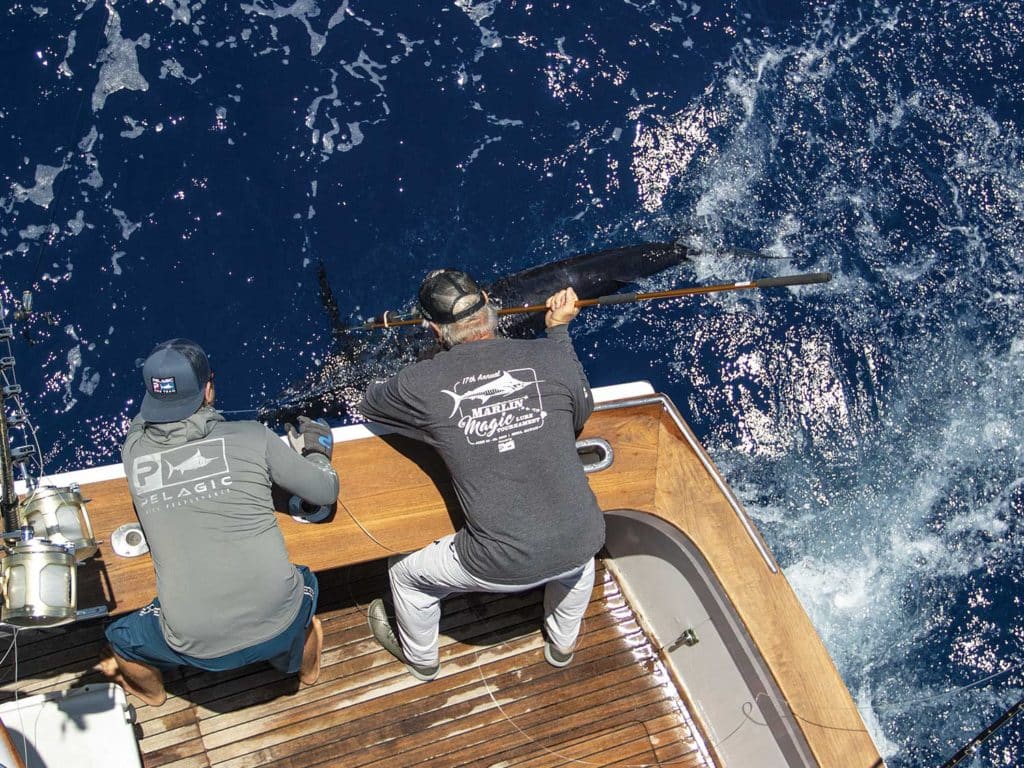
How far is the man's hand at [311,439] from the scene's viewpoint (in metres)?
3.65

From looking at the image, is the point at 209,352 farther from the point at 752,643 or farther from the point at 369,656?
the point at 752,643

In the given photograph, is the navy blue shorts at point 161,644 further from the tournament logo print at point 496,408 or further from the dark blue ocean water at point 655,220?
the dark blue ocean water at point 655,220

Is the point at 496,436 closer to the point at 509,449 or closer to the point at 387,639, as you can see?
the point at 509,449

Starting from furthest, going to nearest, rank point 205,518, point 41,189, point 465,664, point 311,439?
1. point 41,189
2. point 465,664
3. point 311,439
4. point 205,518

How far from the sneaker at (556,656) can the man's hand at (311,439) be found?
5.31ft

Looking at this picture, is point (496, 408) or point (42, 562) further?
point (496, 408)

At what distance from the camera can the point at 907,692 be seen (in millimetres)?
6230

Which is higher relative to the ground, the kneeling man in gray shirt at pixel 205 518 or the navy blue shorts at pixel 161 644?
the kneeling man in gray shirt at pixel 205 518

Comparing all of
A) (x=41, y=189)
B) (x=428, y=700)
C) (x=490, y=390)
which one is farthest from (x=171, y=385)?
(x=41, y=189)

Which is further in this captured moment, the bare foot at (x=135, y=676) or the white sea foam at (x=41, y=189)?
the white sea foam at (x=41, y=189)

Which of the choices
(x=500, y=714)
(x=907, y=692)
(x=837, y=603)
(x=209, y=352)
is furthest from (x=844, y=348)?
(x=209, y=352)

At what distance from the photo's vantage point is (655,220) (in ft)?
24.0

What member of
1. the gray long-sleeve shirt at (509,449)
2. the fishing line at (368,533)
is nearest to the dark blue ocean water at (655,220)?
the fishing line at (368,533)

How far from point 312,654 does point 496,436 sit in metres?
1.67
